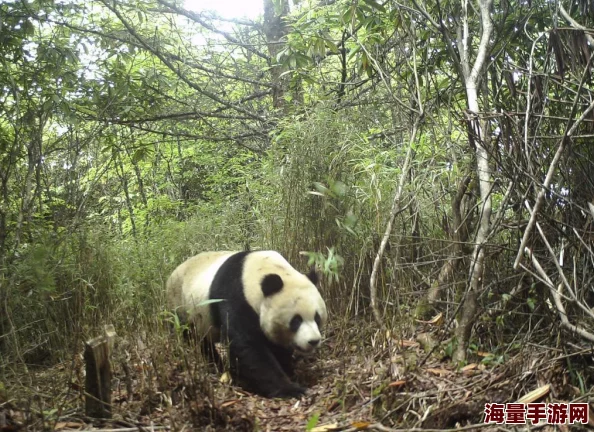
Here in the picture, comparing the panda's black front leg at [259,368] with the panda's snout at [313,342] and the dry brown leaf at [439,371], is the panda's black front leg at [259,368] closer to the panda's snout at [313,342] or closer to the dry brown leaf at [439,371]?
the panda's snout at [313,342]

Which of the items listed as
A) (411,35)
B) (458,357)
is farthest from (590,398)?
(411,35)

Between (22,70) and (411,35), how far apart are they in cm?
356

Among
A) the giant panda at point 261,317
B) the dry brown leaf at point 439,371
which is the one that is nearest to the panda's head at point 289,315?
the giant panda at point 261,317

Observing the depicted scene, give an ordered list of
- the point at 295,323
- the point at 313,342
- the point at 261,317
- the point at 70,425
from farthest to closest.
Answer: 1. the point at 261,317
2. the point at 295,323
3. the point at 313,342
4. the point at 70,425

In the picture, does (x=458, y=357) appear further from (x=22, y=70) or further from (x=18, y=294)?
(x=22, y=70)

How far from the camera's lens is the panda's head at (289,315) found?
4.06 m

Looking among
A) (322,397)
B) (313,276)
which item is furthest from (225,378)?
(313,276)

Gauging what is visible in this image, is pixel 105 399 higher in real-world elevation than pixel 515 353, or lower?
higher

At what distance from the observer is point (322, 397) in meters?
3.78

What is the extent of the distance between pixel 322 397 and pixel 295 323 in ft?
1.89

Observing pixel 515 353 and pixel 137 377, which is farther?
pixel 137 377

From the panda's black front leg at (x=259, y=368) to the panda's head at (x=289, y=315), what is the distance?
0.14 m

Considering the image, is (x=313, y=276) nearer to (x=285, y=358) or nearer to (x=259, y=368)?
(x=285, y=358)

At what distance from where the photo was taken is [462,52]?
14.0 feet
